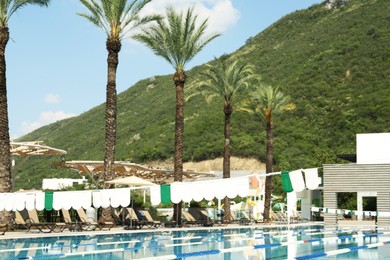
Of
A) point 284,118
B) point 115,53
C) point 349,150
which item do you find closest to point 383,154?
point 115,53

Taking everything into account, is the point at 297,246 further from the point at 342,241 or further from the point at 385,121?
the point at 385,121

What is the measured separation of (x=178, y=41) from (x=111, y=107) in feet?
21.5

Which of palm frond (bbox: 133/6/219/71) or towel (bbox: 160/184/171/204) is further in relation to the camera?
palm frond (bbox: 133/6/219/71)

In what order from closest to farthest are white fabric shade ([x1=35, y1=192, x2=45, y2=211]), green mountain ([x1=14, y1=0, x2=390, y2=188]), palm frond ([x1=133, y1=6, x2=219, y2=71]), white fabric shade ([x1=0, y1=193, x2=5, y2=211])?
white fabric shade ([x1=35, y1=192, x2=45, y2=211]) < white fabric shade ([x1=0, y1=193, x2=5, y2=211]) < palm frond ([x1=133, y1=6, x2=219, y2=71]) < green mountain ([x1=14, y1=0, x2=390, y2=188])

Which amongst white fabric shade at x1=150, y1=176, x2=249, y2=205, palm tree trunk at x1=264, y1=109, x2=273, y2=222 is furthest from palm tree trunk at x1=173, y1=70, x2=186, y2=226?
white fabric shade at x1=150, y1=176, x2=249, y2=205

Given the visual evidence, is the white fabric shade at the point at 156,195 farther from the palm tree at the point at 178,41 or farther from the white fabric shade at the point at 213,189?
the palm tree at the point at 178,41

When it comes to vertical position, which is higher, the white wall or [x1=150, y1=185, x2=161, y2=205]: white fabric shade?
the white wall

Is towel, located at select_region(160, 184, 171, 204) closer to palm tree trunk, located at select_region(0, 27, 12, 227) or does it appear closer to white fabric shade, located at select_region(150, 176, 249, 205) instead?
white fabric shade, located at select_region(150, 176, 249, 205)

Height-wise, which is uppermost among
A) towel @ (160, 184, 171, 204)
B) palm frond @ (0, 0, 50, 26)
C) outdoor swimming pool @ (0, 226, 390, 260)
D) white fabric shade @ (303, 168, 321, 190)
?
palm frond @ (0, 0, 50, 26)

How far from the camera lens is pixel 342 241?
72.0ft

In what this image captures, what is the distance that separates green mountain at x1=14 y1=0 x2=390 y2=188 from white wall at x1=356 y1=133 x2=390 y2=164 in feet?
57.2

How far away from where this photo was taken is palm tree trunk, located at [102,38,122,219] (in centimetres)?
2945

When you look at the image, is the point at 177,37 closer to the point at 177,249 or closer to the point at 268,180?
the point at 268,180

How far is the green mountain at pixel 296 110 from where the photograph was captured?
69.6 meters
